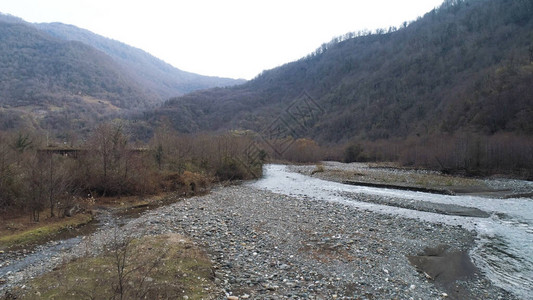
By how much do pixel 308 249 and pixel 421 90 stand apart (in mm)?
145443

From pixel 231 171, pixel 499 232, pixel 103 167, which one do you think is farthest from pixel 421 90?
→ pixel 103 167

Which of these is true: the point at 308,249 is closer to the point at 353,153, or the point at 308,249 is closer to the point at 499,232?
the point at 499,232

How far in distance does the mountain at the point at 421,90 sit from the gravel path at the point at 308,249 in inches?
2536

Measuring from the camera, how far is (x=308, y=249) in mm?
11625

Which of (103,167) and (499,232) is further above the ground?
(103,167)

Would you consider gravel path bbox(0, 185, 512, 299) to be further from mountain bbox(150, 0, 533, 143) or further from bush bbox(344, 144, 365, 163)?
bush bbox(344, 144, 365, 163)

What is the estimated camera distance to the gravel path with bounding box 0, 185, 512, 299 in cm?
841

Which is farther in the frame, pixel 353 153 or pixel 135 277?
pixel 353 153

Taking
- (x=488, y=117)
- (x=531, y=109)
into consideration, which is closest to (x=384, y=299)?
(x=531, y=109)

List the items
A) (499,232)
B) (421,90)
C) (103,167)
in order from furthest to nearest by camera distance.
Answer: (421,90) < (103,167) < (499,232)

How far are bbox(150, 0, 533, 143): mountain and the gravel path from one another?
211 feet

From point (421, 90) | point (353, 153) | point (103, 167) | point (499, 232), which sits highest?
point (421, 90)

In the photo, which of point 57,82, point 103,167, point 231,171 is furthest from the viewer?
point 57,82

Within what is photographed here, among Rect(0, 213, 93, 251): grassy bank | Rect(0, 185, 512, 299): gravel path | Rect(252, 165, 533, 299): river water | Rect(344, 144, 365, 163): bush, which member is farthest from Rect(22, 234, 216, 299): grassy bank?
Rect(344, 144, 365, 163): bush
